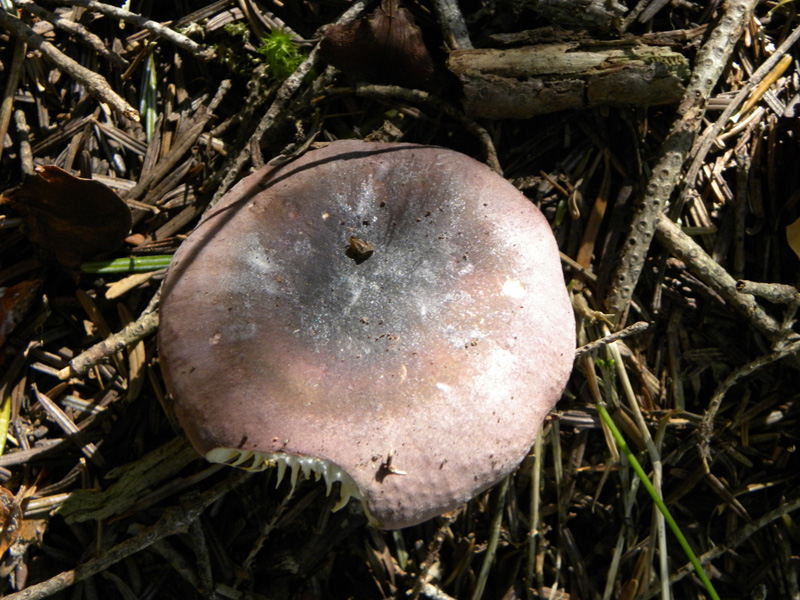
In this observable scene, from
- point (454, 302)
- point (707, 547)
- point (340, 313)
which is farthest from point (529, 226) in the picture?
point (707, 547)

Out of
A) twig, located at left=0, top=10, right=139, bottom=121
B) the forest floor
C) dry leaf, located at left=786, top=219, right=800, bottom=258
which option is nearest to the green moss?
the forest floor

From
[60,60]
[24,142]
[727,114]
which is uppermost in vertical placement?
[727,114]

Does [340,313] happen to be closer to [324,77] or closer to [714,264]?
[324,77]

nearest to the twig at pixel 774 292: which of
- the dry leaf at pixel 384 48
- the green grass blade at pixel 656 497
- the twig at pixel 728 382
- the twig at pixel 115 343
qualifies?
the twig at pixel 728 382

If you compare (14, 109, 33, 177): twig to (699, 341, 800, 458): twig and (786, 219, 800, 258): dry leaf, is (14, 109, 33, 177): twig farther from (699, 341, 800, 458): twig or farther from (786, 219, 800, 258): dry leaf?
(786, 219, 800, 258): dry leaf

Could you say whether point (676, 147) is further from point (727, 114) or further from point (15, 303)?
point (15, 303)

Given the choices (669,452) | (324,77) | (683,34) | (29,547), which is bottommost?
(29,547)

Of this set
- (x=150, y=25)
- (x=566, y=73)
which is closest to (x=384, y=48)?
(x=566, y=73)
